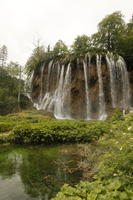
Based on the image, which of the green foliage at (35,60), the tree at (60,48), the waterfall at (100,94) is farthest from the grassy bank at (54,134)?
the tree at (60,48)

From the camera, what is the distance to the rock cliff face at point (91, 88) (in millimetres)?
21375

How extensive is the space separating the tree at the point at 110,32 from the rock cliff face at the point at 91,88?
7.59 metres

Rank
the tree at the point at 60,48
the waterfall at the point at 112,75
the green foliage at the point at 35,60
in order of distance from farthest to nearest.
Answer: the tree at the point at 60,48
the green foliage at the point at 35,60
the waterfall at the point at 112,75

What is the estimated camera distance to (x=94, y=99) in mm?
21500

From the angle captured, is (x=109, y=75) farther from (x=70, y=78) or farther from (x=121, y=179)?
(x=121, y=179)

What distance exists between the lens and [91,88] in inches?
867

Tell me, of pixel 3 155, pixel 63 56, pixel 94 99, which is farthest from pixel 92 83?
pixel 3 155

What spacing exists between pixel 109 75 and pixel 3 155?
18588mm

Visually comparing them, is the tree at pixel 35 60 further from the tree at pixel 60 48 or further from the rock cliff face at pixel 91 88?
the rock cliff face at pixel 91 88

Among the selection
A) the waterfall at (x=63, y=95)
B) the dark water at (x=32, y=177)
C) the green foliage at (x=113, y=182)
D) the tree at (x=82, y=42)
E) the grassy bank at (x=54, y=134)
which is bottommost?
the dark water at (x=32, y=177)

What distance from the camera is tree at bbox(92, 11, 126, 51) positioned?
28.3 meters

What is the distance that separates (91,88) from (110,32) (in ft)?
42.7

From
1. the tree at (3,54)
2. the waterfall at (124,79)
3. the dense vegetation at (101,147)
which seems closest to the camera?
the dense vegetation at (101,147)

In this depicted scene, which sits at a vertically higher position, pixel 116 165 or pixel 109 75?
pixel 109 75
